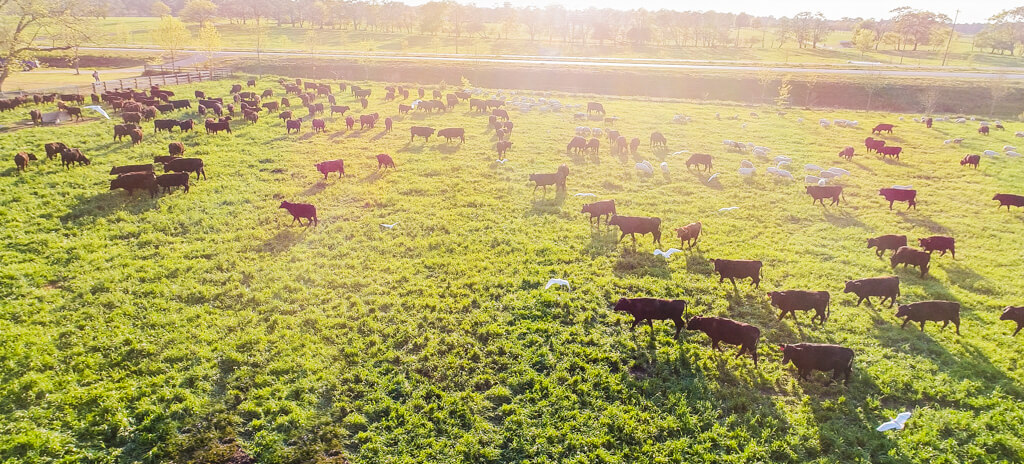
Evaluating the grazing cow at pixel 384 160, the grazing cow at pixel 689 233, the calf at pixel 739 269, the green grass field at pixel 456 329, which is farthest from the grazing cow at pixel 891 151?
the grazing cow at pixel 384 160

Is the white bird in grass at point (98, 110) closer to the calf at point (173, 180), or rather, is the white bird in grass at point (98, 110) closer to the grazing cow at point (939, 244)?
the calf at point (173, 180)

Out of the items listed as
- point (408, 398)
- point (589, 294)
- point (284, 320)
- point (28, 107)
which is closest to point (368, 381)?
point (408, 398)

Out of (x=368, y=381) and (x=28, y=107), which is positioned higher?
(x=28, y=107)

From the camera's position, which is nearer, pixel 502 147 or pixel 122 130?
pixel 122 130

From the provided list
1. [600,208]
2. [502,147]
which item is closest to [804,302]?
[600,208]

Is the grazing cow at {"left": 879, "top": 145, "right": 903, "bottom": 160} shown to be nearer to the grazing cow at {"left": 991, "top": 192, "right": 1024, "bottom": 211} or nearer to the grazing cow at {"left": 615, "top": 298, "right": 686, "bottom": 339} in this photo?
the grazing cow at {"left": 991, "top": 192, "right": 1024, "bottom": 211}

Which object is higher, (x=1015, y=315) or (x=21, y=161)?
(x=21, y=161)

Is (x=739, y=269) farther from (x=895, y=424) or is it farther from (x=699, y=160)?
(x=699, y=160)

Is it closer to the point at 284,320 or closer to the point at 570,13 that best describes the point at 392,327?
the point at 284,320
